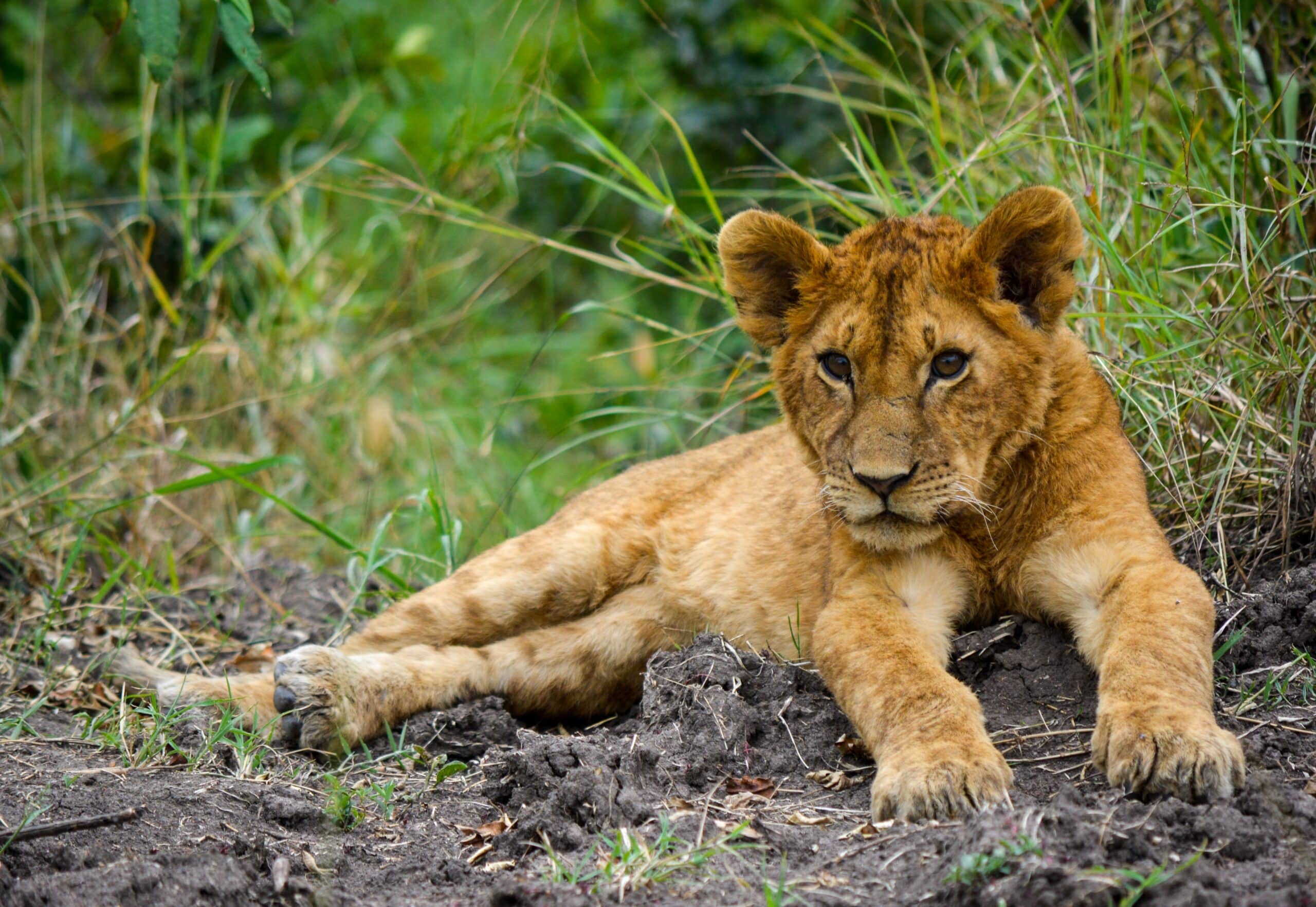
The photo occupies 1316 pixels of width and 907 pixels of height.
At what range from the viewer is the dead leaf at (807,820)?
3.07m

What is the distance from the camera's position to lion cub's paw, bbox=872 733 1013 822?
2.90 metres

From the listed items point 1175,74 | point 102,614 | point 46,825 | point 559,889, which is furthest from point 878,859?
point 1175,74

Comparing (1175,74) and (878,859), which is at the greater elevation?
(1175,74)

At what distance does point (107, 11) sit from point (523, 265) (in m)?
5.37

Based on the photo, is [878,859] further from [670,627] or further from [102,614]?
[102,614]

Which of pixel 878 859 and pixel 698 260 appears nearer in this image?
pixel 878 859

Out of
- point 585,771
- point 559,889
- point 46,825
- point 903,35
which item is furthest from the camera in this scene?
point 903,35

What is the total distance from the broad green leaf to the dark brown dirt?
211cm

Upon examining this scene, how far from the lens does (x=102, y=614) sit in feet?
17.6

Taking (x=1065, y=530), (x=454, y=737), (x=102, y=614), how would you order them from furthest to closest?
(x=102, y=614) → (x=454, y=737) → (x=1065, y=530)

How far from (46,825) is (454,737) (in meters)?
1.62

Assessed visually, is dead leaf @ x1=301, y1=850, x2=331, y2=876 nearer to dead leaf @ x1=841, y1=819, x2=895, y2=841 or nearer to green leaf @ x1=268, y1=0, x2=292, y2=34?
dead leaf @ x1=841, y1=819, x2=895, y2=841

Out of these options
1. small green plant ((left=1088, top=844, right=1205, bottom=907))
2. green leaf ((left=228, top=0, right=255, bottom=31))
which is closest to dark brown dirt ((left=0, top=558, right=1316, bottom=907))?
small green plant ((left=1088, top=844, right=1205, bottom=907))

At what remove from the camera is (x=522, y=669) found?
4770 millimetres
